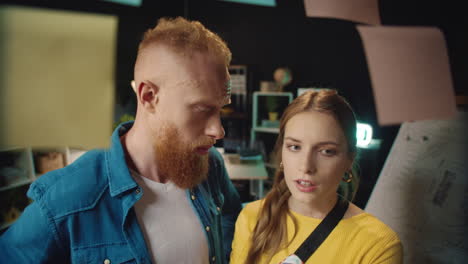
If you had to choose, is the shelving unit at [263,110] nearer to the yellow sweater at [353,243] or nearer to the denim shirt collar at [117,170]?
the yellow sweater at [353,243]

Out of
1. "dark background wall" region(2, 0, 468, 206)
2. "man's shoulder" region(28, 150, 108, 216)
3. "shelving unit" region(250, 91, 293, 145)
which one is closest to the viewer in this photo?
"dark background wall" region(2, 0, 468, 206)

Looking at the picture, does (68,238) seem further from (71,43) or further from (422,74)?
(422,74)

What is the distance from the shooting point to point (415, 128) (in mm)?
763

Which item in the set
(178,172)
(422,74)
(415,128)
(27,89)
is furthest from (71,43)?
(415,128)

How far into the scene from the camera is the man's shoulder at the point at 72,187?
2.40 feet

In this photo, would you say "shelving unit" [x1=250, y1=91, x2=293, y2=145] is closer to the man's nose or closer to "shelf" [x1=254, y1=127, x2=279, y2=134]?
"shelf" [x1=254, y1=127, x2=279, y2=134]

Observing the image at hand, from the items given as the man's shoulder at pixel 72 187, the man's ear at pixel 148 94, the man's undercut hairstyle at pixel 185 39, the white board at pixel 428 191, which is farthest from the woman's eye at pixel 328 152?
the man's shoulder at pixel 72 187

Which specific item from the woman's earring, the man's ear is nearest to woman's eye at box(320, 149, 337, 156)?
the woman's earring

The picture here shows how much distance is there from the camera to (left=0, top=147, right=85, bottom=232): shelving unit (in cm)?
163

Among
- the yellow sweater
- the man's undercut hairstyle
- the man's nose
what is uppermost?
the man's undercut hairstyle

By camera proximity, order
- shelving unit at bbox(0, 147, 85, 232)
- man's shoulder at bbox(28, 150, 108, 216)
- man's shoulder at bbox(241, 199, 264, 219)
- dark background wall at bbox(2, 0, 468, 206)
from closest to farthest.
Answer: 1. dark background wall at bbox(2, 0, 468, 206)
2. man's shoulder at bbox(28, 150, 108, 216)
3. man's shoulder at bbox(241, 199, 264, 219)
4. shelving unit at bbox(0, 147, 85, 232)

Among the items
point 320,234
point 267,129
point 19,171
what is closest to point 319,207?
point 320,234

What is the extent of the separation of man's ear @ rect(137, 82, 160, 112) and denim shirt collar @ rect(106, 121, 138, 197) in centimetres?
19

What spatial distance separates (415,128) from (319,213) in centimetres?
38
